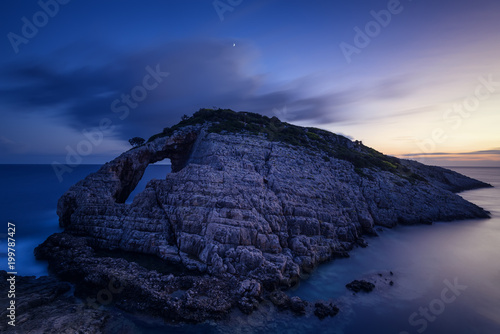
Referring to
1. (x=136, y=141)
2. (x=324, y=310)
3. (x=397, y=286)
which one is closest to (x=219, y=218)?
(x=324, y=310)

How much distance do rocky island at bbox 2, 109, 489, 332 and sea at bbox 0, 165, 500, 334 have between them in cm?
137

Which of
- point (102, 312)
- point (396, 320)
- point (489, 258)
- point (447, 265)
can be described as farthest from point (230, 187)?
point (489, 258)

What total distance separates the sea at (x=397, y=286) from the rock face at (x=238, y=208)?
268 cm

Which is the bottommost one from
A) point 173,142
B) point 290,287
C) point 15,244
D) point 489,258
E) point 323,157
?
point 489,258

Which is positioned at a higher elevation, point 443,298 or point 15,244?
point 15,244

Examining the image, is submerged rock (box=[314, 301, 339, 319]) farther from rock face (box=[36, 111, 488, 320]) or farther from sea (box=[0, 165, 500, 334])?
rock face (box=[36, 111, 488, 320])

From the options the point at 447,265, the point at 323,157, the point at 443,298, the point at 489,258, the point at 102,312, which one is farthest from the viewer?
the point at 323,157

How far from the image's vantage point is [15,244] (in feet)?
115

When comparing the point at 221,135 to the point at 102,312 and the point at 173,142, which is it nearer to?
the point at 173,142

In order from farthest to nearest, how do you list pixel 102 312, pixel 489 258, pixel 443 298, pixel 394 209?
pixel 394 209
pixel 489 258
pixel 443 298
pixel 102 312

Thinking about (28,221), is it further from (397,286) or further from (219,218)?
(397,286)

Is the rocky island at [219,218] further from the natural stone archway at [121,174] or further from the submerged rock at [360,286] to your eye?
the submerged rock at [360,286]

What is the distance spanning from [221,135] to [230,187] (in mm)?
16885

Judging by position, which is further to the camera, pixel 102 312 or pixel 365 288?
pixel 365 288
